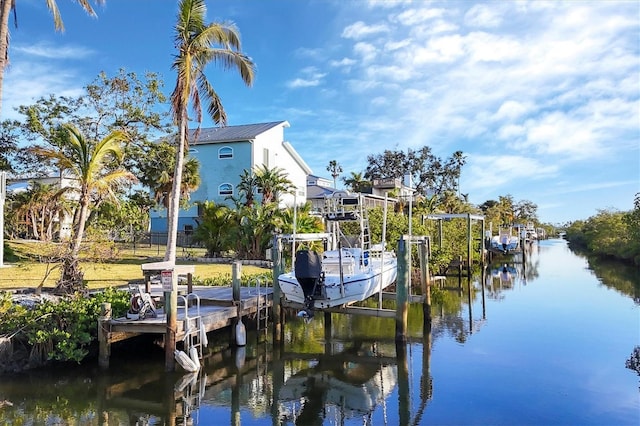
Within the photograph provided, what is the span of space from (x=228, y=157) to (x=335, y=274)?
27.3 metres

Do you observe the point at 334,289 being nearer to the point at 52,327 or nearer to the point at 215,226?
the point at 52,327

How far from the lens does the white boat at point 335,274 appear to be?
12.0 metres

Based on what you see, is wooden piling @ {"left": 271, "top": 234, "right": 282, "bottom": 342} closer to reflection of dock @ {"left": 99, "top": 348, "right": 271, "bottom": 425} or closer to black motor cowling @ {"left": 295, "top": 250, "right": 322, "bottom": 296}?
reflection of dock @ {"left": 99, "top": 348, "right": 271, "bottom": 425}

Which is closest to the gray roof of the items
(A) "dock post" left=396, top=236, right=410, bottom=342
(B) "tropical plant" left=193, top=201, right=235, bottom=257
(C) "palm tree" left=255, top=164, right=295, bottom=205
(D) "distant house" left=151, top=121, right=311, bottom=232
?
(D) "distant house" left=151, top=121, right=311, bottom=232

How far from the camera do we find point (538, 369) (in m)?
12.0

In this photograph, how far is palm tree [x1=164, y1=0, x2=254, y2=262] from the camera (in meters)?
17.3

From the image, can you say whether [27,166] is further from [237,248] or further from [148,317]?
[148,317]

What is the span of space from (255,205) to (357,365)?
55.7ft

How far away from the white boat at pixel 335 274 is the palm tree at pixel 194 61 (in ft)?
20.6

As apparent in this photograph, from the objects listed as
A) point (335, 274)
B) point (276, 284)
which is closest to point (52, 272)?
point (276, 284)

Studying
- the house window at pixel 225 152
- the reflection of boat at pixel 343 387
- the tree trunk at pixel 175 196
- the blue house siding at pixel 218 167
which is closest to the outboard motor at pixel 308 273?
the reflection of boat at pixel 343 387

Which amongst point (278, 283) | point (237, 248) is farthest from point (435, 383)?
point (237, 248)

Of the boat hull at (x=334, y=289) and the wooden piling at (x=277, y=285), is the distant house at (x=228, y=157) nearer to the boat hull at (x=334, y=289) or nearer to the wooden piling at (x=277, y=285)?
the wooden piling at (x=277, y=285)

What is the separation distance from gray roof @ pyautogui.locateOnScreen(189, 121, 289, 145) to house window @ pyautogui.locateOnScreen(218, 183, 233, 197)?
3.46m
